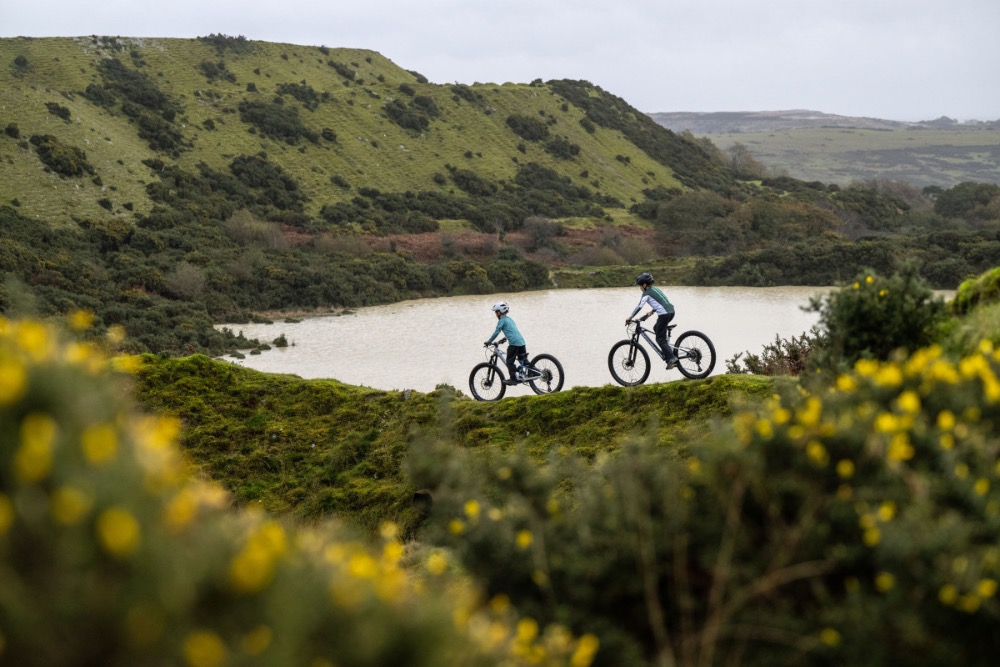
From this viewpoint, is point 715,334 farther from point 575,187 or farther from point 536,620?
point 575,187

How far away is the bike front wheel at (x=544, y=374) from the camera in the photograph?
1472cm

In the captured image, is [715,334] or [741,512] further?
[715,334]

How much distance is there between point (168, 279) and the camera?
128 feet

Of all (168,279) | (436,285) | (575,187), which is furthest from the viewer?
(575,187)

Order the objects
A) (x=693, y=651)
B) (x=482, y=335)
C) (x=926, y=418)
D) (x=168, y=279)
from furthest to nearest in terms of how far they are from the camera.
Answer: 1. (x=168, y=279)
2. (x=482, y=335)
3. (x=926, y=418)
4. (x=693, y=651)

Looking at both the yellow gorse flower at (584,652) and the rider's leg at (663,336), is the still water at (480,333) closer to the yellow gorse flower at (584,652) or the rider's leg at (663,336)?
the rider's leg at (663,336)

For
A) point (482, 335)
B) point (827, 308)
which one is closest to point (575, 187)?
point (482, 335)

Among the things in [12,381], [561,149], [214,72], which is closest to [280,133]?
[214,72]

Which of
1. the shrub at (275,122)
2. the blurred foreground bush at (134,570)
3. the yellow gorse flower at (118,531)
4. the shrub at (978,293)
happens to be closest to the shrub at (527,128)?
the shrub at (275,122)

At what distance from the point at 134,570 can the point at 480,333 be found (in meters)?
28.3

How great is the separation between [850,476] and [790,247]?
47785mm

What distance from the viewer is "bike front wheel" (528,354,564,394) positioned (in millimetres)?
14722

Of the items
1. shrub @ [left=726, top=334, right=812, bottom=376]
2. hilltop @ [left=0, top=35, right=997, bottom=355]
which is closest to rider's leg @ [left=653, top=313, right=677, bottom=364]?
shrub @ [left=726, top=334, right=812, bottom=376]

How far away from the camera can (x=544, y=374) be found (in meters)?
14.8
